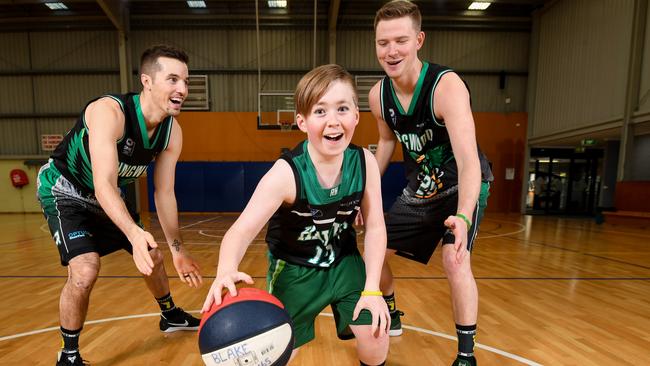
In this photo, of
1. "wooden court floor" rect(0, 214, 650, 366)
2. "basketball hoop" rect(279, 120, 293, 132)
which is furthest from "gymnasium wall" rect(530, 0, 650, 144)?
"basketball hoop" rect(279, 120, 293, 132)

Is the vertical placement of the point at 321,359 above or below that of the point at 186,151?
below

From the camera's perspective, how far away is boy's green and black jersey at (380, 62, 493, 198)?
2045mm

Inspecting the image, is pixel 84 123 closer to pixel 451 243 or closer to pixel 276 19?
pixel 451 243

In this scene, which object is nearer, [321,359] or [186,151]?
[321,359]

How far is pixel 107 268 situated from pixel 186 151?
27.9ft

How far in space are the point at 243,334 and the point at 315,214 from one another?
0.61m

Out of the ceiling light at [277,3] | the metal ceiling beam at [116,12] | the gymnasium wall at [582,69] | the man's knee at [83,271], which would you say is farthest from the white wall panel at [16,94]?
the gymnasium wall at [582,69]

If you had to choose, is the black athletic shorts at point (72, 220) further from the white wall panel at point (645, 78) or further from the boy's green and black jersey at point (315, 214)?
the white wall panel at point (645, 78)

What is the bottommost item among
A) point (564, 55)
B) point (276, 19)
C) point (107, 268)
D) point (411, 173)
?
point (107, 268)

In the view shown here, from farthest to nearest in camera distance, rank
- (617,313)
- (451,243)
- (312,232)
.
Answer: (617,313) → (451,243) → (312,232)

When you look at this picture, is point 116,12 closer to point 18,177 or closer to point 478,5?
point 18,177

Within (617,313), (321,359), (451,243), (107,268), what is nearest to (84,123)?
(321,359)

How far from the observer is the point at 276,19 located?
1220 centimetres

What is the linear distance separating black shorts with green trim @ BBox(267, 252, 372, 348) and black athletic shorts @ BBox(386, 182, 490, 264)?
657 mm
